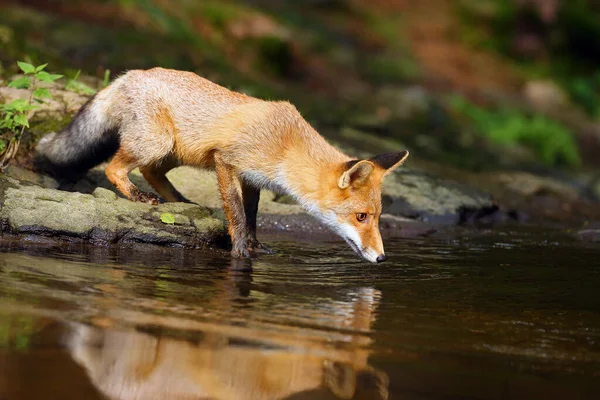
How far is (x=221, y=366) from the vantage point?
4.57 metres

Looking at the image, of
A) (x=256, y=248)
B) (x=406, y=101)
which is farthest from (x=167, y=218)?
(x=406, y=101)

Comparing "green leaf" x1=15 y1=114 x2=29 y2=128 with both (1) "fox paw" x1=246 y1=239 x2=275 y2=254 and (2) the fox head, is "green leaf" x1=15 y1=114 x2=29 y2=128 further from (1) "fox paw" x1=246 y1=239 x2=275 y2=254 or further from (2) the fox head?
(2) the fox head

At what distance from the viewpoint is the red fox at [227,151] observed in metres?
8.12

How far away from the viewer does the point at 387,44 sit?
25.0m

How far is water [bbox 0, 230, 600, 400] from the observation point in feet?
14.4

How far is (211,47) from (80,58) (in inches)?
170

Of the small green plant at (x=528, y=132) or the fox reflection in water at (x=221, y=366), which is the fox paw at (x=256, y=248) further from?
the small green plant at (x=528, y=132)

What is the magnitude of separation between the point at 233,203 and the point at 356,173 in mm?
1352

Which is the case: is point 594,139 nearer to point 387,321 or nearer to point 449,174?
point 449,174

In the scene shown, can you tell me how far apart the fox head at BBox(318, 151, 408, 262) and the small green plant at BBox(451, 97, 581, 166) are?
468 inches

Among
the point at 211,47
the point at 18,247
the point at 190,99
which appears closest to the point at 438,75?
the point at 211,47

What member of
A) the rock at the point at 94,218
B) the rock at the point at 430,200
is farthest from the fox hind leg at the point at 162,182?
the rock at the point at 430,200

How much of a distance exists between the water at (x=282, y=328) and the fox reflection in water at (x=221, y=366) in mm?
10

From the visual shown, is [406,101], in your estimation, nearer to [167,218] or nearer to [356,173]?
[356,173]
